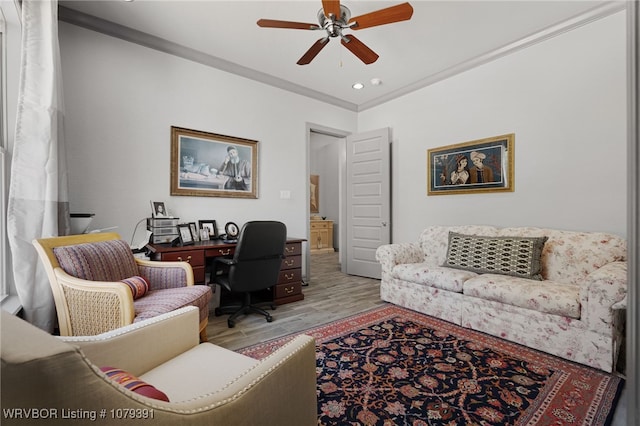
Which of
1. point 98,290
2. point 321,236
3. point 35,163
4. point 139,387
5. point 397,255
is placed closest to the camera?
point 139,387

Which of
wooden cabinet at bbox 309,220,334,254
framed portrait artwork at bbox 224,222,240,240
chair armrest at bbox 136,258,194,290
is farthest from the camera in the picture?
wooden cabinet at bbox 309,220,334,254

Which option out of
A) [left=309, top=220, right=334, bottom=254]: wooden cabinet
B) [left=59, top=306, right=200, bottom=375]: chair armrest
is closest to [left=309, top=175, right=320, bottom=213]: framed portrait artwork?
[left=309, top=220, right=334, bottom=254]: wooden cabinet

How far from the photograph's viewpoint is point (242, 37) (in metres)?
3.19

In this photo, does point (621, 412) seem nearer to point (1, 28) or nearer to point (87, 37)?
point (1, 28)

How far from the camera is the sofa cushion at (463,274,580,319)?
85.2 inches

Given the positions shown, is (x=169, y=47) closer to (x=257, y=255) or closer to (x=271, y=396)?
(x=257, y=255)

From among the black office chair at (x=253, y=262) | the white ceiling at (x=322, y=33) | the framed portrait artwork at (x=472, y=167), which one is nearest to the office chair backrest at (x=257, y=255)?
the black office chair at (x=253, y=262)

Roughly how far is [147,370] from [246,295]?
1817 mm

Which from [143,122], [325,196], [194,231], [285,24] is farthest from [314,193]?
[285,24]

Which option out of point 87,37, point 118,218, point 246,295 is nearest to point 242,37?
point 87,37

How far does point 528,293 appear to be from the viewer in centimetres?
235

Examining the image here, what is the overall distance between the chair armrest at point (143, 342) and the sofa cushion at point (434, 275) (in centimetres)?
233

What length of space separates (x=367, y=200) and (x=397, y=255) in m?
1.48

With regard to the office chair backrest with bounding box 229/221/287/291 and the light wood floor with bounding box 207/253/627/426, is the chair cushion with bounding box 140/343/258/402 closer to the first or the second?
the light wood floor with bounding box 207/253/627/426
